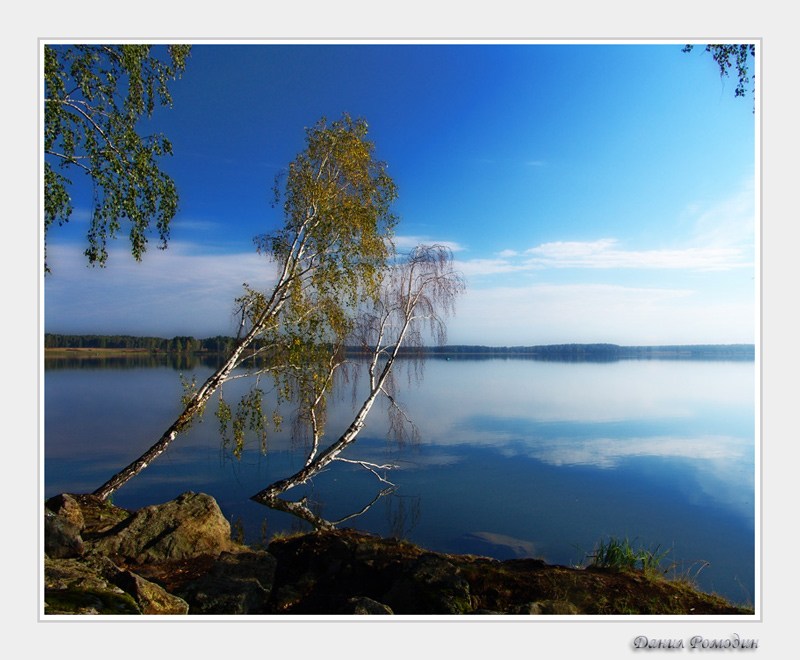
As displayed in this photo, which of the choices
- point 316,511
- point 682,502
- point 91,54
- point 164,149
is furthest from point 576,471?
point 91,54

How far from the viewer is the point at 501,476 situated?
45.4 feet

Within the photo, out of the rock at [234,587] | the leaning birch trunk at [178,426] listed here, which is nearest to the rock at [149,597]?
the rock at [234,587]

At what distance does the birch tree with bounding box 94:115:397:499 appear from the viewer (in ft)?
31.0

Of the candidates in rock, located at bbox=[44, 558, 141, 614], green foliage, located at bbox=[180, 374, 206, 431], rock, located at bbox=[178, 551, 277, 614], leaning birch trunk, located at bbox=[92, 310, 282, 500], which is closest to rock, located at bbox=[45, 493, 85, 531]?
leaning birch trunk, located at bbox=[92, 310, 282, 500]

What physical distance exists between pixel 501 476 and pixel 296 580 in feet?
30.1

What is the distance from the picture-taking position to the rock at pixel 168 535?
6219 mm

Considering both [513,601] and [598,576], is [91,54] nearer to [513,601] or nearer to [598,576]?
[513,601]

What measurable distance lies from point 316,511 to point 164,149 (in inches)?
304

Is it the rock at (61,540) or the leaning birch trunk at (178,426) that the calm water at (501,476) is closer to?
the leaning birch trunk at (178,426)

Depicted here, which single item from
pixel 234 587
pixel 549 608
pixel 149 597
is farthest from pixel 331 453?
pixel 549 608

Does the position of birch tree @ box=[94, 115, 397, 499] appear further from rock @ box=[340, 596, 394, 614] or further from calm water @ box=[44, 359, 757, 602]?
rock @ box=[340, 596, 394, 614]

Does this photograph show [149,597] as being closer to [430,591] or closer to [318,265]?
[430,591]

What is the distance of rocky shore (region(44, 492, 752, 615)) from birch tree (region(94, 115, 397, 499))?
2886 mm
